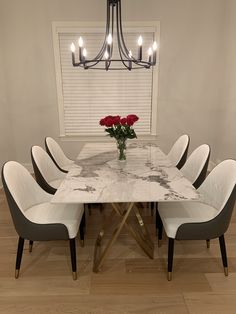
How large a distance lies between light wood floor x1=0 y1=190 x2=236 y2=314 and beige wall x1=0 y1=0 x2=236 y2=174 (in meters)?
2.20

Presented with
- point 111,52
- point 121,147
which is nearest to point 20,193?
point 121,147

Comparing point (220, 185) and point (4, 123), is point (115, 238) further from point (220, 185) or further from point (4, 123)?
point (4, 123)

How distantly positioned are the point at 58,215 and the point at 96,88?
2655 mm

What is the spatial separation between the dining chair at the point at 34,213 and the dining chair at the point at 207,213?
2.49 feet

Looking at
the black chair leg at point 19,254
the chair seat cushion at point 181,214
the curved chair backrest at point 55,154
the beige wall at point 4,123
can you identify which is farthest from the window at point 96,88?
the black chair leg at point 19,254

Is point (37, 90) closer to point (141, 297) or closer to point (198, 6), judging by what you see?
point (198, 6)

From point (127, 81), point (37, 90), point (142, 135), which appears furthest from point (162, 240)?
point (37, 90)

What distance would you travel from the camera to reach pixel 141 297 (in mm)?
1790

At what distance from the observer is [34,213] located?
2033mm

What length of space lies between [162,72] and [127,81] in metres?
0.60

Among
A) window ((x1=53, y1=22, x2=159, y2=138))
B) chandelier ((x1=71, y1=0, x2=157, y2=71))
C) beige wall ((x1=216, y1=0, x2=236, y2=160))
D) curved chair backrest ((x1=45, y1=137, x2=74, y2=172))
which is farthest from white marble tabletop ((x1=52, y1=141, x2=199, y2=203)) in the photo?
beige wall ((x1=216, y1=0, x2=236, y2=160))

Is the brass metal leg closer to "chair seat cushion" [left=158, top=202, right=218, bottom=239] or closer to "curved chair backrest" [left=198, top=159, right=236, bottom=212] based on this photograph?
"chair seat cushion" [left=158, top=202, right=218, bottom=239]

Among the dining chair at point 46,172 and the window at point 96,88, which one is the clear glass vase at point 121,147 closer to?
the dining chair at point 46,172

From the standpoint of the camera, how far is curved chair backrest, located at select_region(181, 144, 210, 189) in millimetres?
2408
